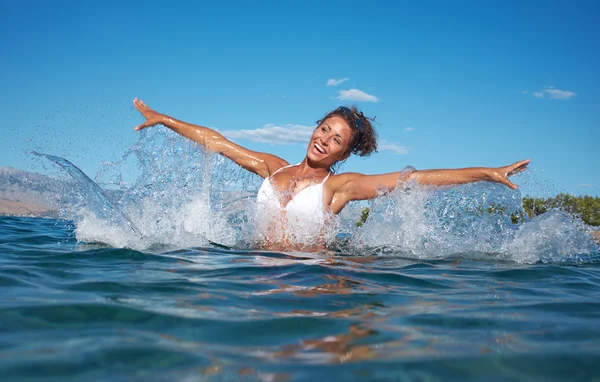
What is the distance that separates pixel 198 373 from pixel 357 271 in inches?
106

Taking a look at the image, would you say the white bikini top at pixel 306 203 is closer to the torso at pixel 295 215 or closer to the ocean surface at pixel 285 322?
the torso at pixel 295 215

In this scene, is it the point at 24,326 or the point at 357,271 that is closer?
the point at 24,326

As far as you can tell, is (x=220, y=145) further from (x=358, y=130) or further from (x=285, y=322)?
(x=285, y=322)

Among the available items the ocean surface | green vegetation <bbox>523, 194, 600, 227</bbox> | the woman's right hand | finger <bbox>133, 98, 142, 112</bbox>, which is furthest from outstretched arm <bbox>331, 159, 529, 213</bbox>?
green vegetation <bbox>523, 194, 600, 227</bbox>

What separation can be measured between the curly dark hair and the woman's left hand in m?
1.69

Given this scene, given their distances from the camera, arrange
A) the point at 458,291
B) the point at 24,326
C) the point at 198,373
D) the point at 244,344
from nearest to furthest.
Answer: the point at 198,373
the point at 244,344
the point at 24,326
the point at 458,291

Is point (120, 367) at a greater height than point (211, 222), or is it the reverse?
point (211, 222)

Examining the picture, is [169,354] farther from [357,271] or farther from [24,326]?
[357,271]

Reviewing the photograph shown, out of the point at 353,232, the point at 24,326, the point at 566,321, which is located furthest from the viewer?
the point at 353,232

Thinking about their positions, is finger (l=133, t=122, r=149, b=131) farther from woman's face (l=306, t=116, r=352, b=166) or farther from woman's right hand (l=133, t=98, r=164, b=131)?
woman's face (l=306, t=116, r=352, b=166)

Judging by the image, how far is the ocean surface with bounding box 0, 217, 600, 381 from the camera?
1935 millimetres

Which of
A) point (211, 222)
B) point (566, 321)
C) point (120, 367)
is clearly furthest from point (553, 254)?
point (120, 367)

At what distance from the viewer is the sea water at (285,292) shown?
2.00m

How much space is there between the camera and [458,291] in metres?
3.76
